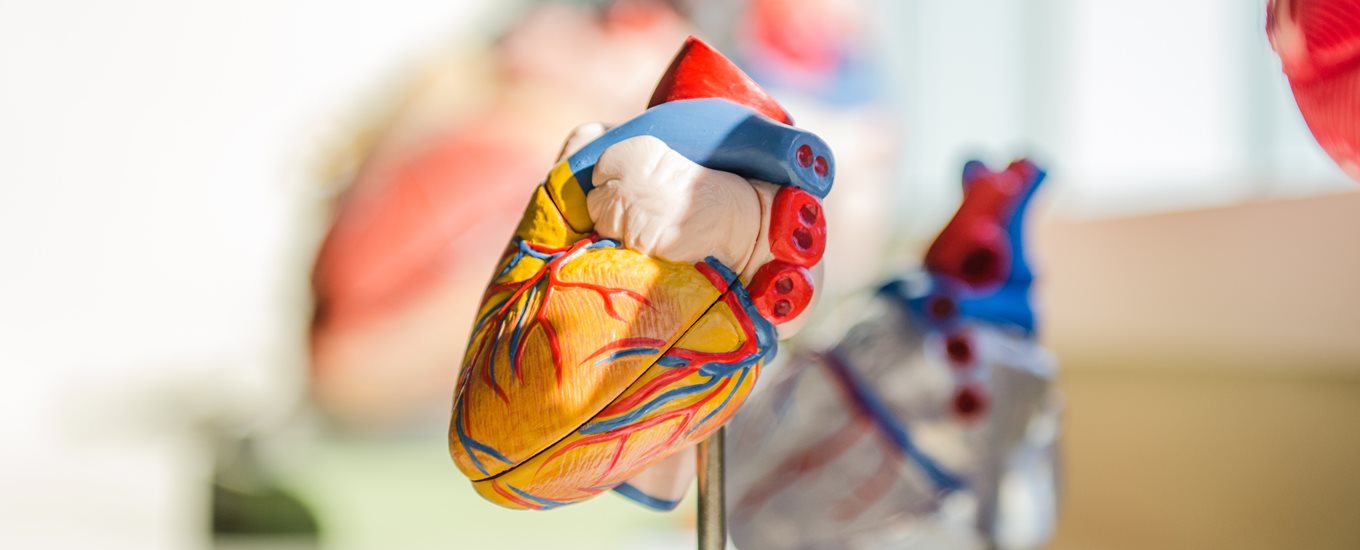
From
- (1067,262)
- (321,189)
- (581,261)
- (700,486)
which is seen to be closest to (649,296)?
(581,261)

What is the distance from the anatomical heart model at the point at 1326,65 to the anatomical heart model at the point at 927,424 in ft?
0.85

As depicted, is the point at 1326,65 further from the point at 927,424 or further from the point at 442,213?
the point at 442,213

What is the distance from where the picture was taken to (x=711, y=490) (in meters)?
0.61

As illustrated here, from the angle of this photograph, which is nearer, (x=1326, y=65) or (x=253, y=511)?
(x=1326, y=65)

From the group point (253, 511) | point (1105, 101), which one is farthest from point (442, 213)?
point (1105, 101)

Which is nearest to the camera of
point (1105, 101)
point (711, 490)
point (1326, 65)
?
point (1326, 65)

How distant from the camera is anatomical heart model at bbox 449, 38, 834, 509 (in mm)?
499

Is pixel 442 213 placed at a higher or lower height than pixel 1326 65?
higher

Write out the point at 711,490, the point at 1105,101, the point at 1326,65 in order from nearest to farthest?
the point at 1326,65
the point at 711,490
the point at 1105,101

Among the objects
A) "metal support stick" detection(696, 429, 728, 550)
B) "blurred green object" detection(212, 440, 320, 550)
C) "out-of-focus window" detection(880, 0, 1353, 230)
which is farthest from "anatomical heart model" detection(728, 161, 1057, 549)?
"blurred green object" detection(212, 440, 320, 550)

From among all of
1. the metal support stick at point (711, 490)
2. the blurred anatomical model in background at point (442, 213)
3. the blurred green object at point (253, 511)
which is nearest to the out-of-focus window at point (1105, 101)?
the blurred anatomical model in background at point (442, 213)

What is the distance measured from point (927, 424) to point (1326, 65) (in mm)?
320

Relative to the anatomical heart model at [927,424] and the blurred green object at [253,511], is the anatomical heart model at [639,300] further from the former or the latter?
the blurred green object at [253,511]

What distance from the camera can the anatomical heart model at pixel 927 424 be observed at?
0.70 metres
